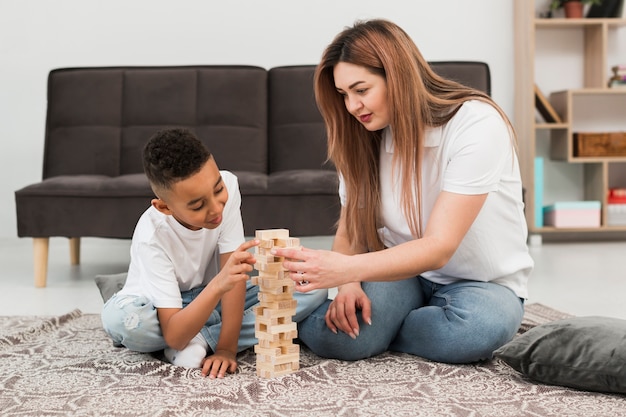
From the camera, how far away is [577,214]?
14.3ft

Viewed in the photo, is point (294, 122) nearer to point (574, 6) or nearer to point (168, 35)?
point (168, 35)

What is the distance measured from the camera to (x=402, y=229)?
183 centimetres

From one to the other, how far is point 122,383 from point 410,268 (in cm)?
65

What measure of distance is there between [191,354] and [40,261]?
1.60 metres

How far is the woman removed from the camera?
62.9 inches

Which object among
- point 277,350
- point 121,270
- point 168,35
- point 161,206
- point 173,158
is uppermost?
point 168,35

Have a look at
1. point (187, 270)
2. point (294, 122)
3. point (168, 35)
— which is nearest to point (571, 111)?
point (294, 122)

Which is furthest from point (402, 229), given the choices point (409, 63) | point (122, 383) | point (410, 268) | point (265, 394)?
point (122, 383)

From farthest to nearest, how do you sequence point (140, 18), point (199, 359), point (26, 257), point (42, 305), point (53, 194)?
1. point (140, 18)
2. point (26, 257)
3. point (53, 194)
4. point (42, 305)
5. point (199, 359)

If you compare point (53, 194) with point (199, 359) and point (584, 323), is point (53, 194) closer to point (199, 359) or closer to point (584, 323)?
point (199, 359)

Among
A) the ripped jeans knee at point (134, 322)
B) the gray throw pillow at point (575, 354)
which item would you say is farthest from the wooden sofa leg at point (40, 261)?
the gray throw pillow at point (575, 354)

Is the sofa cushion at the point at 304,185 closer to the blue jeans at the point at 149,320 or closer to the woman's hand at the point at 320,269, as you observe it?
the blue jeans at the point at 149,320

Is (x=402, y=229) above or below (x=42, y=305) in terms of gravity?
above

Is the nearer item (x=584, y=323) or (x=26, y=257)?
(x=584, y=323)
